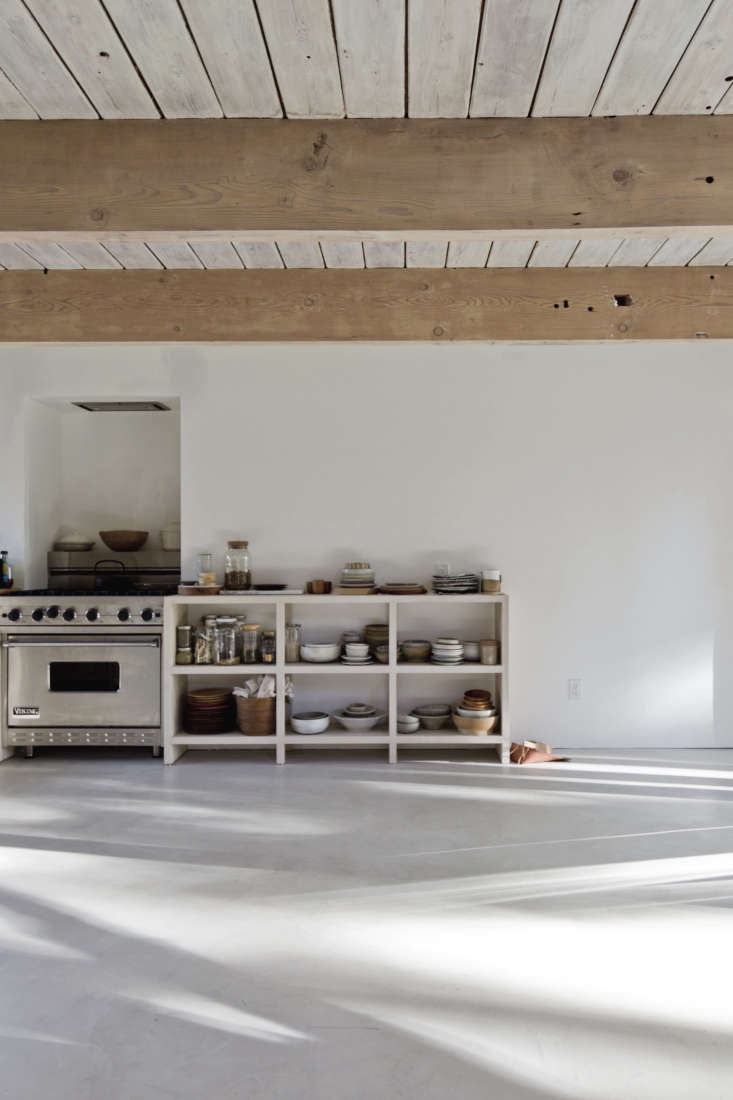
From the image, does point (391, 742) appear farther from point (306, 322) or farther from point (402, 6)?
point (402, 6)

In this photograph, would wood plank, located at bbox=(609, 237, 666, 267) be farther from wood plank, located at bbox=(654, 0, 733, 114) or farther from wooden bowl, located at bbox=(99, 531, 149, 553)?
wooden bowl, located at bbox=(99, 531, 149, 553)

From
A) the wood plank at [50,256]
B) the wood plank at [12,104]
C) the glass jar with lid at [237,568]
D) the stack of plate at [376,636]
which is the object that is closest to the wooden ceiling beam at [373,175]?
the wood plank at [12,104]

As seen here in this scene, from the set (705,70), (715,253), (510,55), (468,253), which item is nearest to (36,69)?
(510,55)

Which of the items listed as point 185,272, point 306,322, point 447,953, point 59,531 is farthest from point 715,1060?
point 59,531

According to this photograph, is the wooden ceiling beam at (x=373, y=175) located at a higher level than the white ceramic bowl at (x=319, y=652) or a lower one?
higher

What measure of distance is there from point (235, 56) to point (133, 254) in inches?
66.5

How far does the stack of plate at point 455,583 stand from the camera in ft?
16.5

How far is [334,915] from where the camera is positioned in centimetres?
280

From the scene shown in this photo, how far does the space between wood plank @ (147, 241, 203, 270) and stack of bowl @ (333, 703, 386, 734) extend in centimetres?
267

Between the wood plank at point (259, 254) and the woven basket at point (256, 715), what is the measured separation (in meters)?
2.44

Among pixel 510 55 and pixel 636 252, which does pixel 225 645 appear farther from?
pixel 510 55

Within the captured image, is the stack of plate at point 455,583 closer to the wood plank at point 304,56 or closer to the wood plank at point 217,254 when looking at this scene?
the wood plank at point 217,254

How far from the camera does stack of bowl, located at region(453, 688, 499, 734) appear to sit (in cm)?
493

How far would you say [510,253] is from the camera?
3.77 metres
